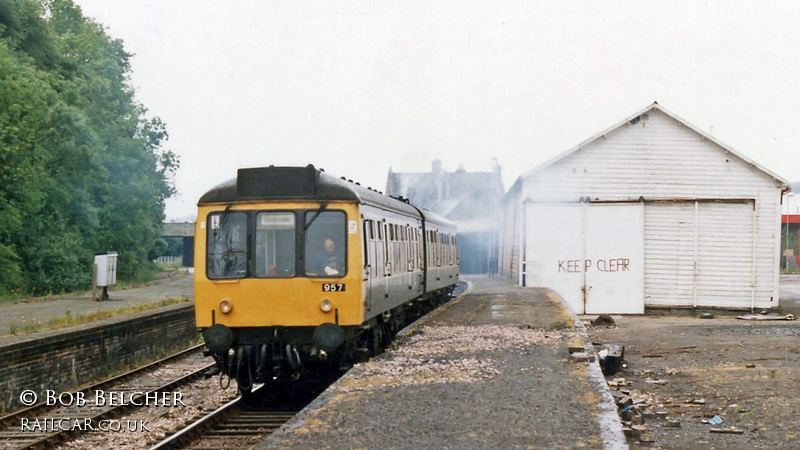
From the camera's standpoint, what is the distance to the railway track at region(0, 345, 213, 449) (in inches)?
368

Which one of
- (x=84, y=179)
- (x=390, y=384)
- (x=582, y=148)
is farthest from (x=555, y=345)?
(x=84, y=179)

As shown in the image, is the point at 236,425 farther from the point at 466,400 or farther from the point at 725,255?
the point at 725,255

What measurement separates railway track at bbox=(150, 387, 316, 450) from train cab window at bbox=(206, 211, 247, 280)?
5.29 feet

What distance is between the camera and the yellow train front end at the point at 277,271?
10234 millimetres

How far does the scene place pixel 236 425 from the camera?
967 centimetres

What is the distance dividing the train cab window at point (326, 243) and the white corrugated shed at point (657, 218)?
14.5 meters

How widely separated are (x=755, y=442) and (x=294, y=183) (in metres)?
5.82

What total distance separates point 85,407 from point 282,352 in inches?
117

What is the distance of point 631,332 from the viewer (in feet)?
60.6

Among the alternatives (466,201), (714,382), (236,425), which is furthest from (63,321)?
(466,201)

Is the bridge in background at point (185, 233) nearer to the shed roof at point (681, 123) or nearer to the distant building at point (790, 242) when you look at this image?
the distant building at point (790, 242)

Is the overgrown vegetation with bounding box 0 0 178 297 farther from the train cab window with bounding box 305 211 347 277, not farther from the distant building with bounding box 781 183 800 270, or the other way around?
the distant building with bounding box 781 183 800 270

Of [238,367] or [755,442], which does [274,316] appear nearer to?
[238,367]

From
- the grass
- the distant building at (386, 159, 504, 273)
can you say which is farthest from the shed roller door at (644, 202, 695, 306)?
the distant building at (386, 159, 504, 273)
